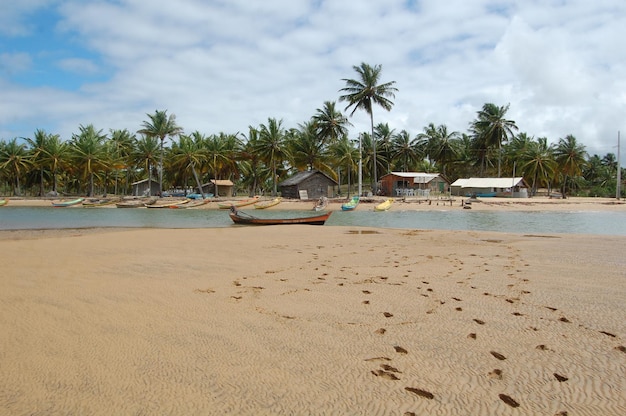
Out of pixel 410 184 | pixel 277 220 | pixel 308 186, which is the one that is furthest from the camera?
pixel 410 184

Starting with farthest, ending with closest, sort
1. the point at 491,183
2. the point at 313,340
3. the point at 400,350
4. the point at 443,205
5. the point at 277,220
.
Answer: the point at 491,183
the point at 443,205
the point at 277,220
the point at 313,340
the point at 400,350

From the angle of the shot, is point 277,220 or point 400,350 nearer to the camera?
point 400,350

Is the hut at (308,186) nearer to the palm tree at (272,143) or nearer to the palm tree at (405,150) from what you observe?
the palm tree at (272,143)

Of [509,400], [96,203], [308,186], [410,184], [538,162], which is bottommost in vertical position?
[509,400]

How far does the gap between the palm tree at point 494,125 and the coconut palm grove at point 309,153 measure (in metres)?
0.13

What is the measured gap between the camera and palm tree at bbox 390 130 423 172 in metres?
60.2

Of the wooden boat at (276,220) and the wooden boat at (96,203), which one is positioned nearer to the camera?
the wooden boat at (276,220)

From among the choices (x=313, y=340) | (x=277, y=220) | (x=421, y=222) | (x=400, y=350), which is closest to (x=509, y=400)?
(x=400, y=350)

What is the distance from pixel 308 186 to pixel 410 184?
13259 millimetres

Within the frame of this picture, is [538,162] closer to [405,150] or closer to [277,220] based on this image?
[405,150]

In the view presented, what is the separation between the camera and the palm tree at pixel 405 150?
60.2 meters

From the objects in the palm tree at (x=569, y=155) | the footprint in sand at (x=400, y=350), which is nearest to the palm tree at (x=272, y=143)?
the palm tree at (x=569, y=155)

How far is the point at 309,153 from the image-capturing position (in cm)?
5156

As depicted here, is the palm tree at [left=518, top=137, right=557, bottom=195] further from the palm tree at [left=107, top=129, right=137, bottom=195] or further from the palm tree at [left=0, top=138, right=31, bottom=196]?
the palm tree at [left=0, top=138, right=31, bottom=196]
